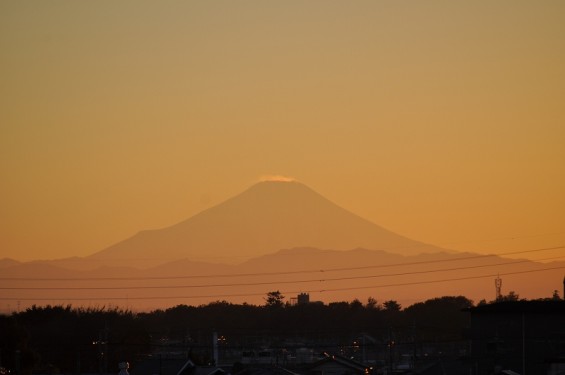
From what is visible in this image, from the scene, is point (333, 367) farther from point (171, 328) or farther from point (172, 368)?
point (171, 328)

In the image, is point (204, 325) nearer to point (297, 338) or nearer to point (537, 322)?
point (297, 338)

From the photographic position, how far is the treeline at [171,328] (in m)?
86.6

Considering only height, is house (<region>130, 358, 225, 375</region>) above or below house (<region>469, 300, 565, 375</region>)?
below

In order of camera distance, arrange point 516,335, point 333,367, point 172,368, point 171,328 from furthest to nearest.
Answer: point 171,328, point 333,367, point 516,335, point 172,368

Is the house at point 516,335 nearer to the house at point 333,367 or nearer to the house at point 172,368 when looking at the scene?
the house at point 333,367

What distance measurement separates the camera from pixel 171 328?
157 metres

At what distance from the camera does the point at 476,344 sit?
237 ft

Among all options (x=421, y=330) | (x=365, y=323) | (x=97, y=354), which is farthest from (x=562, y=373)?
(x=365, y=323)

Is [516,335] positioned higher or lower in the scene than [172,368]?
higher

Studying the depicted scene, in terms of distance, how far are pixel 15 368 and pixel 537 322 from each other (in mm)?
30438

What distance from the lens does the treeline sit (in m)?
86.6

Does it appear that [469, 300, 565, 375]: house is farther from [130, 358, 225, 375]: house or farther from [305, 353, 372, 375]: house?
[130, 358, 225, 375]: house

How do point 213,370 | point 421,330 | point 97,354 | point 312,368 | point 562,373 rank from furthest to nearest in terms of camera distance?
1. point 421,330
2. point 97,354
3. point 312,368
4. point 213,370
5. point 562,373

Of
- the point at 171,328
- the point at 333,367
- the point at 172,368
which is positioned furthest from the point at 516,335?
the point at 171,328
